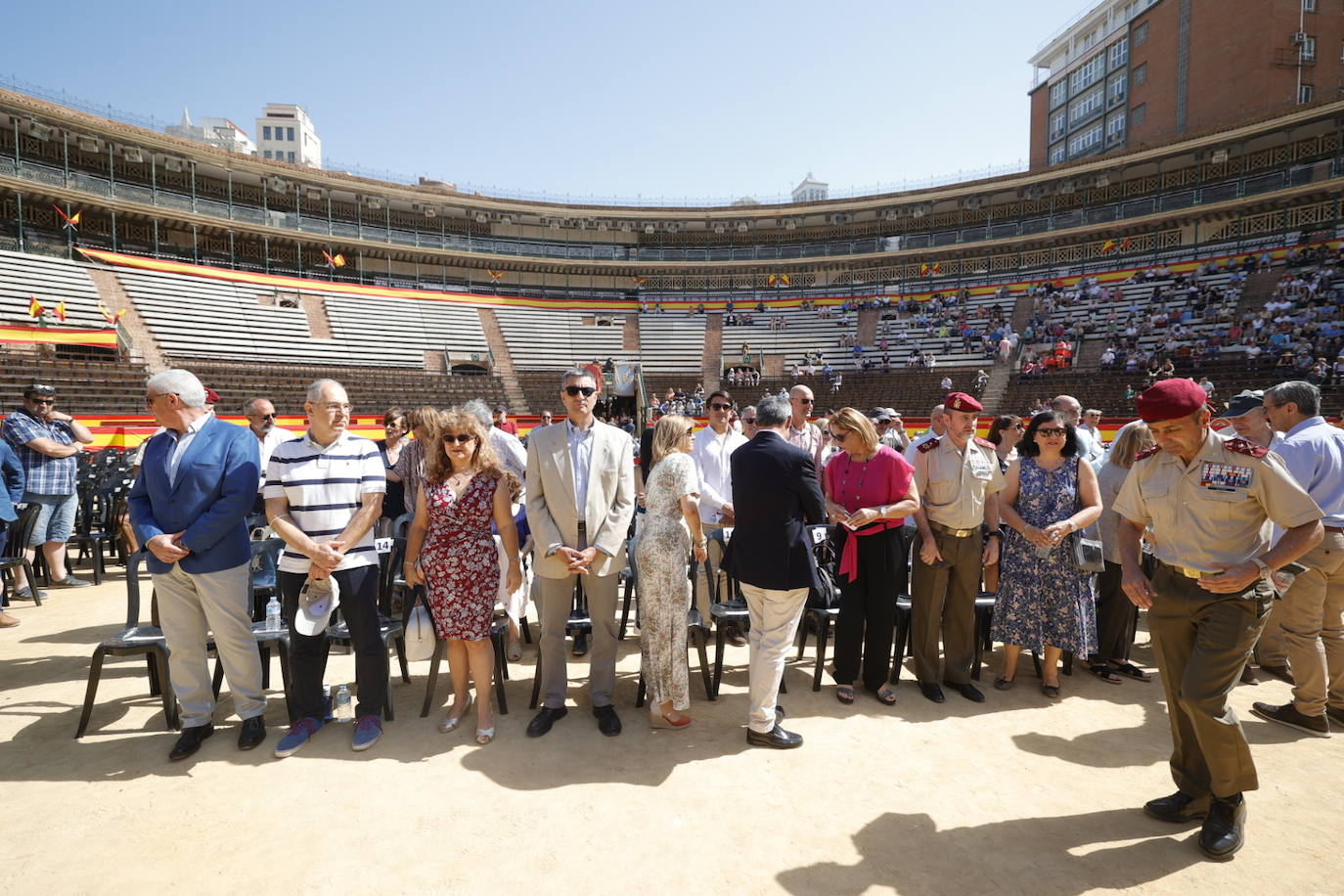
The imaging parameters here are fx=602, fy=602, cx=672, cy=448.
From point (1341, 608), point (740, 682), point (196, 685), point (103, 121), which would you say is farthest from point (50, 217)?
point (1341, 608)

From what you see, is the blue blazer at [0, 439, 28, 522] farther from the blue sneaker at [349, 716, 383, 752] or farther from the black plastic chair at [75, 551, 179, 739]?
the blue sneaker at [349, 716, 383, 752]

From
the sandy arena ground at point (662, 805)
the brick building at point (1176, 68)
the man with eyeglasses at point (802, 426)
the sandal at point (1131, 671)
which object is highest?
the brick building at point (1176, 68)

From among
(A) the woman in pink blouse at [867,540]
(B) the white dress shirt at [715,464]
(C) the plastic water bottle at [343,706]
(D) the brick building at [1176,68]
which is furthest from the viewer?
(D) the brick building at [1176,68]

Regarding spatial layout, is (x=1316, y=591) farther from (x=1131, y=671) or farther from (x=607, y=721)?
(x=607, y=721)

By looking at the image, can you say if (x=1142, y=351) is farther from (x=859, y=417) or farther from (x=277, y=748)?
(x=277, y=748)

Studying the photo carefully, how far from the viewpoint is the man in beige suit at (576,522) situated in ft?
12.2

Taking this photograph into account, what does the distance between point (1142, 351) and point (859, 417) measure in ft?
74.3

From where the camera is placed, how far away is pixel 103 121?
22641mm

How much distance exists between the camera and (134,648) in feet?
12.1

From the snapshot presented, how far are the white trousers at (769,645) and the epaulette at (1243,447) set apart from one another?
7.01 ft

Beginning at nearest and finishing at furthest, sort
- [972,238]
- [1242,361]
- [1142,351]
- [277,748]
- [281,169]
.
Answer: [277,748], [1242,361], [1142,351], [281,169], [972,238]

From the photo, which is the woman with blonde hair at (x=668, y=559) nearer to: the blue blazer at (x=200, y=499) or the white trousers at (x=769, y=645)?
the white trousers at (x=769, y=645)

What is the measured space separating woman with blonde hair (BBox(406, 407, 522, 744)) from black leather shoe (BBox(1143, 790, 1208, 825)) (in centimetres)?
346

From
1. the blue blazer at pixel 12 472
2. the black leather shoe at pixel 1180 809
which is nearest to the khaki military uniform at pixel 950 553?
the black leather shoe at pixel 1180 809
